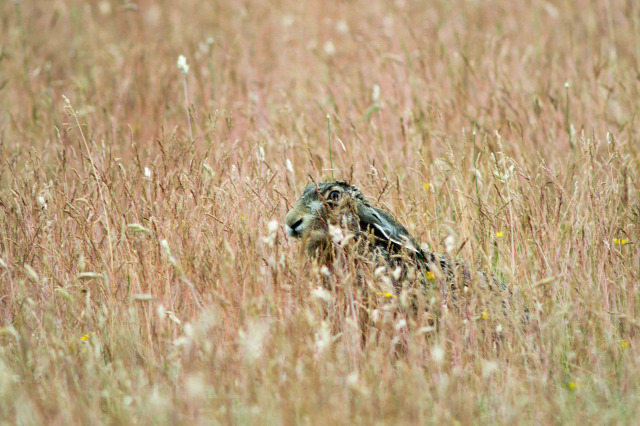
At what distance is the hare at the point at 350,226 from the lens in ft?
12.1

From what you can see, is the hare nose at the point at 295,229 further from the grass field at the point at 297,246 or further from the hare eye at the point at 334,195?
the hare eye at the point at 334,195

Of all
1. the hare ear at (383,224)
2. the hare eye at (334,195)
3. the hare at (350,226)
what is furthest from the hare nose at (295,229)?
the hare ear at (383,224)

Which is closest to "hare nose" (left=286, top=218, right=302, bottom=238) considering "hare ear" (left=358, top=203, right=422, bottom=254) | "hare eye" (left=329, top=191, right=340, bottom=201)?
Answer: "hare eye" (left=329, top=191, right=340, bottom=201)

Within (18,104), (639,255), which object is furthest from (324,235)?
(18,104)

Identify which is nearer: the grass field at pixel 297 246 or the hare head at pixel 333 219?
the grass field at pixel 297 246

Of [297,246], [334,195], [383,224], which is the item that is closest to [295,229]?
[297,246]

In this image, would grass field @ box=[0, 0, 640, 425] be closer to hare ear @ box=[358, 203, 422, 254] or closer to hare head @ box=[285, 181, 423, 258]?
hare head @ box=[285, 181, 423, 258]

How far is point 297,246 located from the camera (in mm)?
4066

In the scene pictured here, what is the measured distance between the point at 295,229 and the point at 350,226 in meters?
0.32

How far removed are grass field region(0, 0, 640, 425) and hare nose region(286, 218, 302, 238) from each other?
0.10m

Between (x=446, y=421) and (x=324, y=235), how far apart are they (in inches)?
61.6

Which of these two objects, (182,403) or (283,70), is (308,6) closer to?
(283,70)

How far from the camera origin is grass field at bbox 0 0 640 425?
2.75m

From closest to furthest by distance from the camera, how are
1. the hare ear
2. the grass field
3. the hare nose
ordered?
the grass field → the hare ear → the hare nose
